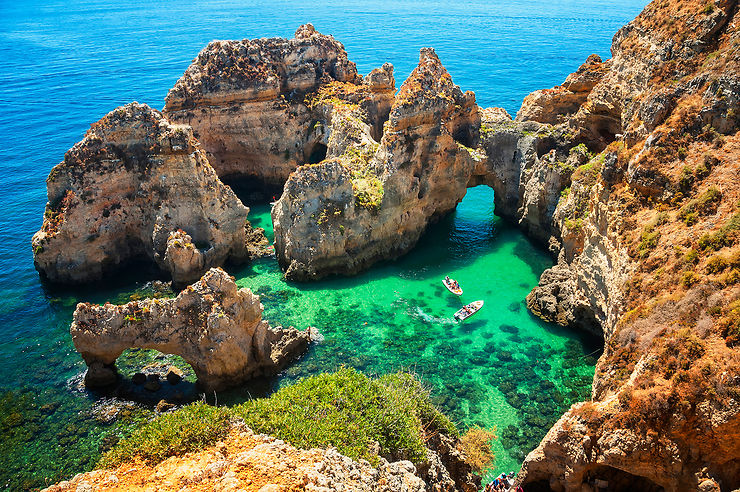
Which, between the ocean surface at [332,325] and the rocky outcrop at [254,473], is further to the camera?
the ocean surface at [332,325]

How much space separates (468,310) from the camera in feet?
119

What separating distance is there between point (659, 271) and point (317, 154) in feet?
129

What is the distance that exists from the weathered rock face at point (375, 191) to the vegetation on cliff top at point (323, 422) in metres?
18.1

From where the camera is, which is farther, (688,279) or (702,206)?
(702,206)

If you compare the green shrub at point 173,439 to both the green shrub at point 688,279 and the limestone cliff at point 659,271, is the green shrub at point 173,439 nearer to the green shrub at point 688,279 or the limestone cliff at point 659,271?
the limestone cliff at point 659,271

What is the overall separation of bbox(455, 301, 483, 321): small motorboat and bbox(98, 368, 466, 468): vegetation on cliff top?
515 inches

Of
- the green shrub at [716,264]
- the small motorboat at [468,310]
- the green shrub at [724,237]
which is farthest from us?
the small motorboat at [468,310]

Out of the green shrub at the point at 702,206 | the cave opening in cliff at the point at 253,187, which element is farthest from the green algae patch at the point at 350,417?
the cave opening in cliff at the point at 253,187

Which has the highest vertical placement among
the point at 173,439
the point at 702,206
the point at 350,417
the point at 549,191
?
the point at 702,206

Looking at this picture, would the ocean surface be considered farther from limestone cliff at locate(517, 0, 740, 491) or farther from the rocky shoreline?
limestone cliff at locate(517, 0, 740, 491)

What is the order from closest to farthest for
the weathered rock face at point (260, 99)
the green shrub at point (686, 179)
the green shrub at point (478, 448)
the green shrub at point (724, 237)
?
the green shrub at point (724, 237) < the green shrub at point (478, 448) < the green shrub at point (686, 179) < the weathered rock face at point (260, 99)

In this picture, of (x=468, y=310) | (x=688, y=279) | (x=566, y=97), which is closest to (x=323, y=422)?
(x=688, y=279)

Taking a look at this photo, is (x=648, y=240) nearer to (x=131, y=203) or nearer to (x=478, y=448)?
(x=478, y=448)

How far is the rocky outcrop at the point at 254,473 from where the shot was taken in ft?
46.3
